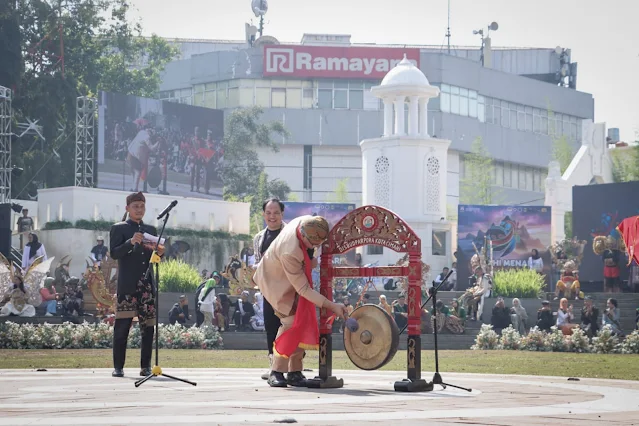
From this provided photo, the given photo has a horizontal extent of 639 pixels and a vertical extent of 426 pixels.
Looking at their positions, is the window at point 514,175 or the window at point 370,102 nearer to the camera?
the window at point 370,102

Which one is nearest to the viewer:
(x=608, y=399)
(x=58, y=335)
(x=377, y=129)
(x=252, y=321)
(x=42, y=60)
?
(x=608, y=399)

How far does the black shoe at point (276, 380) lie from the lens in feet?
36.6

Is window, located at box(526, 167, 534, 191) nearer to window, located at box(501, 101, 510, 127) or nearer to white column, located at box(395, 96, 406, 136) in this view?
window, located at box(501, 101, 510, 127)

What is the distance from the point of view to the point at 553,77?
295 ft

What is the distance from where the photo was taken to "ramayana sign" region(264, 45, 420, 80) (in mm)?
74750

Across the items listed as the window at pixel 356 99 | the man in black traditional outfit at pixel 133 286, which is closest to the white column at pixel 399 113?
the man in black traditional outfit at pixel 133 286

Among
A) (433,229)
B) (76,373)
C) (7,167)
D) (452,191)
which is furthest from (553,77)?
(76,373)

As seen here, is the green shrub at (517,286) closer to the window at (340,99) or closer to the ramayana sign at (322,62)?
the ramayana sign at (322,62)

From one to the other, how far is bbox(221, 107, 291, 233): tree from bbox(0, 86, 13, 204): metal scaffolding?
25.9 metres

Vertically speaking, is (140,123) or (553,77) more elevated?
(553,77)

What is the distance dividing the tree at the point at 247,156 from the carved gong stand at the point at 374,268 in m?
56.6

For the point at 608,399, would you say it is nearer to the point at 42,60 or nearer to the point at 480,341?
the point at 480,341

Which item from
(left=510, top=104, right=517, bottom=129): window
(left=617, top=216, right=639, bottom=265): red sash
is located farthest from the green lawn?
(left=510, top=104, right=517, bottom=129): window

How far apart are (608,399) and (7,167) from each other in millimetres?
34835
